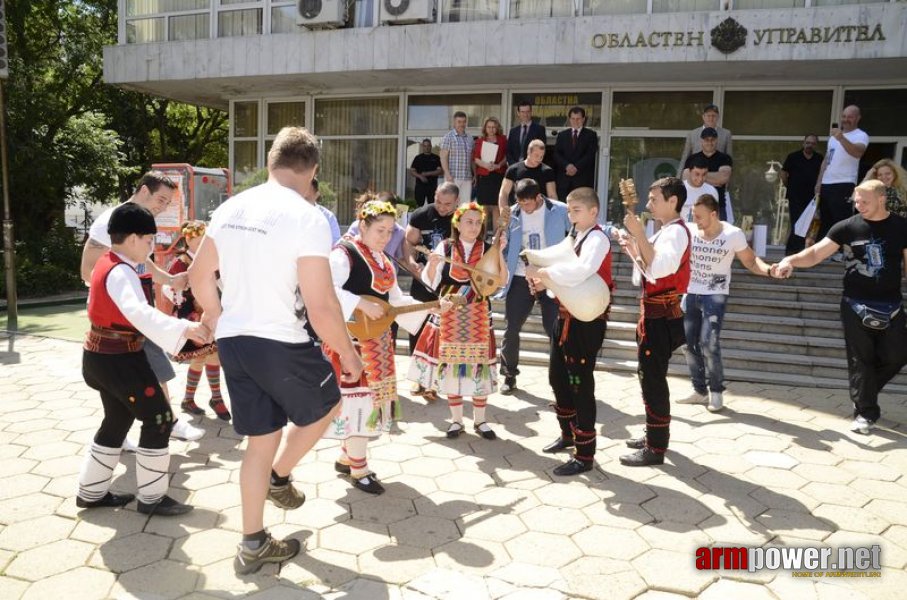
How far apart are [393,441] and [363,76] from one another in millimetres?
9607

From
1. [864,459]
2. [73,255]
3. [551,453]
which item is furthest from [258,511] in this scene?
[73,255]

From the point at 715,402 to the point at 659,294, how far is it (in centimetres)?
208

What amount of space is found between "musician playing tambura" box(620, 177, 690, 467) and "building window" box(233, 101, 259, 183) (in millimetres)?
12945

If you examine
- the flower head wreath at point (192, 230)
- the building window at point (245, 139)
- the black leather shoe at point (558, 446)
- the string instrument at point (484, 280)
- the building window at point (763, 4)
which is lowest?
the black leather shoe at point (558, 446)

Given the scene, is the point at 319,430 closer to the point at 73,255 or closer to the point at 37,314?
the point at 37,314

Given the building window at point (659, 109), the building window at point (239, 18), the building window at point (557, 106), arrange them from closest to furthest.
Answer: the building window at point (659, 109), the building window at point (557, 106), the building window at point (239, 18)

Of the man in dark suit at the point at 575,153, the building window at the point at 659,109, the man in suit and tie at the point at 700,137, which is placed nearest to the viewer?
the man in suit and tie at the point at 700,137

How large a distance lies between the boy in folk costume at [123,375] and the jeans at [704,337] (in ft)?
14.4

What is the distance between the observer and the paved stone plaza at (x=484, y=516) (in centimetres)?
307

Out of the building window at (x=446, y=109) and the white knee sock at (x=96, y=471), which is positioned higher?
the building window at (x=446, y=109)

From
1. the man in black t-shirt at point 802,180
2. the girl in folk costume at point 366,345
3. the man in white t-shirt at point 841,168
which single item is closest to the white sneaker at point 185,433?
the girl in folk costume at point 366,345

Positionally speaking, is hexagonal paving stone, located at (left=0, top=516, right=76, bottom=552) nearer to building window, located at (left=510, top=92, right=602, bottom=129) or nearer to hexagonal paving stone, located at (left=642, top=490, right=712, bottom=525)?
hexagonal paving stone, located at (left=642, top=490, right=712, bottom=525)

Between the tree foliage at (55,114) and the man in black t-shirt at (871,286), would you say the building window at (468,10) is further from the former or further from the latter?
the tree foliage at (55,114)

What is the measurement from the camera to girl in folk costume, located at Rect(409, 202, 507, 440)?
5027 mm
